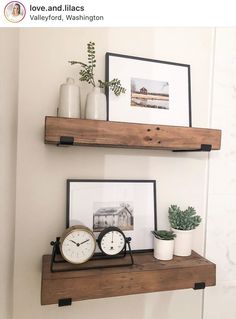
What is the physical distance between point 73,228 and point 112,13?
2.68 ft

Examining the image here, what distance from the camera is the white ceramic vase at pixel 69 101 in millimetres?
905

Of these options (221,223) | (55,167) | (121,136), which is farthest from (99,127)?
(221,223)

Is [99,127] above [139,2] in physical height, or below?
below

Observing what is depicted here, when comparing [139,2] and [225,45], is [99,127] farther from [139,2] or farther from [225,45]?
[225,45]

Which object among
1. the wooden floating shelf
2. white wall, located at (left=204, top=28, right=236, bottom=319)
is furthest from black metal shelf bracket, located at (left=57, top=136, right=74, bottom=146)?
white wall, located at (left=204, top=28, right=236, bottom=319)

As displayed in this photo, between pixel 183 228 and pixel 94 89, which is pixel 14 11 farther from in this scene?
pixel 183 228

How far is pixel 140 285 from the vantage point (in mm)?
899

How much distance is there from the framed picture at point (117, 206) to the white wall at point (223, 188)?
0.98ft

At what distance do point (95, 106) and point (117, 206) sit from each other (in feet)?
1.30

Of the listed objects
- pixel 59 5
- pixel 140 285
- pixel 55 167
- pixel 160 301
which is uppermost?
pixel 59 5

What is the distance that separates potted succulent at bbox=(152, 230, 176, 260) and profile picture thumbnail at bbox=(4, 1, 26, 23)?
0.94 metres

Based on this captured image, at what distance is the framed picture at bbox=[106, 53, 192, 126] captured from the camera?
1036 millimetres

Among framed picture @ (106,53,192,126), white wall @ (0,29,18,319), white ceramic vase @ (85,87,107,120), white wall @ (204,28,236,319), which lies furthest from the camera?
white wall @ (204,28,236,319)

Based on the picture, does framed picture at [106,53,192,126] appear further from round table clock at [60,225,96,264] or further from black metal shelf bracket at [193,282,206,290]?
black metal shelf bracket at [193,282,206,290]
